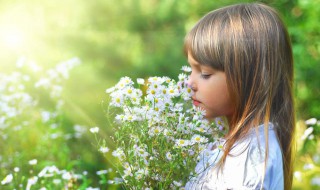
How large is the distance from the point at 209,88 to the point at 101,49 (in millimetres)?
3398

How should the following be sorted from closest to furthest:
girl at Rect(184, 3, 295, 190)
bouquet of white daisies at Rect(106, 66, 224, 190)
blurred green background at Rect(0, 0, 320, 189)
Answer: bouquet of white daisies at Rect(106, 66, 224, 190) → girl at Rect(184, 3, 295, 190) → blurred green background at Rect(0, 0, 320, 189)

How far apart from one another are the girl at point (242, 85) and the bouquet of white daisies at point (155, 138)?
10 centimetres

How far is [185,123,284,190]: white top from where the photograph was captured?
70.0 inches

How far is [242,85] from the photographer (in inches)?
75.4

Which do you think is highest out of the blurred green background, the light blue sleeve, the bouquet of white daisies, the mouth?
the blurred green background

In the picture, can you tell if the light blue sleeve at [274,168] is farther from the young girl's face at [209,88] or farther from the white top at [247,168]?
the young girl's face at [209,88]

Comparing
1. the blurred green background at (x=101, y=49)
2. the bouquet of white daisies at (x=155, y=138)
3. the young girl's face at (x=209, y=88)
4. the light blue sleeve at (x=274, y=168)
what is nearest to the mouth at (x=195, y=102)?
the young girl's face at (x=209, y=88)

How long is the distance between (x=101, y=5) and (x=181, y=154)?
4.33 metres

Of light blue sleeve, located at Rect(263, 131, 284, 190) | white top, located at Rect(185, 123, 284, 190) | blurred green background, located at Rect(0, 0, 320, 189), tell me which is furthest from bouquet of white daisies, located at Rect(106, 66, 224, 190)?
blurred green background, located at Rect(0, 0, 320, 189)

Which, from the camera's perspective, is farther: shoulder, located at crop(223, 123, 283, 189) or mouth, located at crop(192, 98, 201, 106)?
mouth, located at crop(192, 98, 201, 106)

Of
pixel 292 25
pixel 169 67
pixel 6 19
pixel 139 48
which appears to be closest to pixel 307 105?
pixel 292 25

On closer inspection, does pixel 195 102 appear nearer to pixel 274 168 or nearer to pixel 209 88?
pixel 209 88

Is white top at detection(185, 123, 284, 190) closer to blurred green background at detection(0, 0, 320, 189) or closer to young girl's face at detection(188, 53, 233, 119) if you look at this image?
young girl's face at detection(188, 53, 233, 119)

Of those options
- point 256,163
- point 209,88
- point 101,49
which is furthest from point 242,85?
point 101,49
